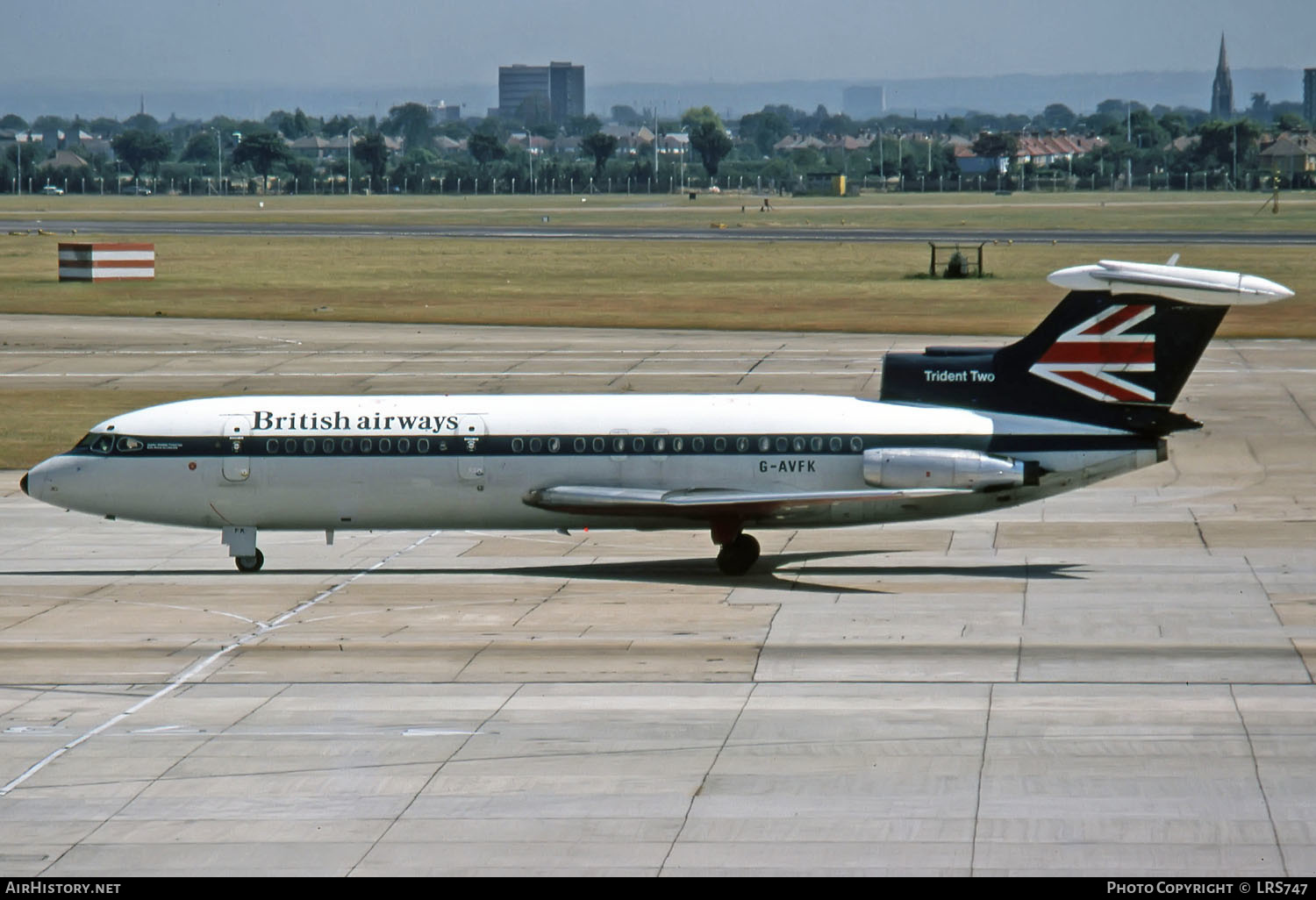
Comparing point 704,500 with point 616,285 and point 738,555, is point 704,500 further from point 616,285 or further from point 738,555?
point 616,285

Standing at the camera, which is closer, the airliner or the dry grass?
the airliner

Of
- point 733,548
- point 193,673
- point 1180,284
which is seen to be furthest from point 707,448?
point 193,673

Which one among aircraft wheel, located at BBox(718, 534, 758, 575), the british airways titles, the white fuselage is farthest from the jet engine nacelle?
the british airways titles

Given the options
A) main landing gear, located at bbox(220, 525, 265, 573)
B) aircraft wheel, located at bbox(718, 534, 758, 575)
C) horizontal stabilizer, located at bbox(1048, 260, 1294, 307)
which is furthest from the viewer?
main landing gear, located at bbox(220, 525, 265, 573)

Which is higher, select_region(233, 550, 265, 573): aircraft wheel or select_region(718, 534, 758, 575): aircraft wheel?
select_region(718, 534, 758, 575): aircraft wheel

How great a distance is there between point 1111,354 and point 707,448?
8.06 metres

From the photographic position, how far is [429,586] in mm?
33531

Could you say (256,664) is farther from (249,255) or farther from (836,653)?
(249,255)

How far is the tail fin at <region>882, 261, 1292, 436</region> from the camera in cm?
3341

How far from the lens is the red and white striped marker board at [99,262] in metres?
100

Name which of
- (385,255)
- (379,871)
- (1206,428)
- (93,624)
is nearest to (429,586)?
(93,624)

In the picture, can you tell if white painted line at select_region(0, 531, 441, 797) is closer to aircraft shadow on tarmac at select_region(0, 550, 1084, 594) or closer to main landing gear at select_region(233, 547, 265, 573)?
Answer: aircraft shadow on tarmac at select_region(0, 550, 1084, 594)

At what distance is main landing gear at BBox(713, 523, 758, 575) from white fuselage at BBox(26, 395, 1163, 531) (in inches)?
16.2

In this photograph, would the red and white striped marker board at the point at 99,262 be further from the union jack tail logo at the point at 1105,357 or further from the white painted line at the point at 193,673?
the union jack tail logo at the point at 1105,357
